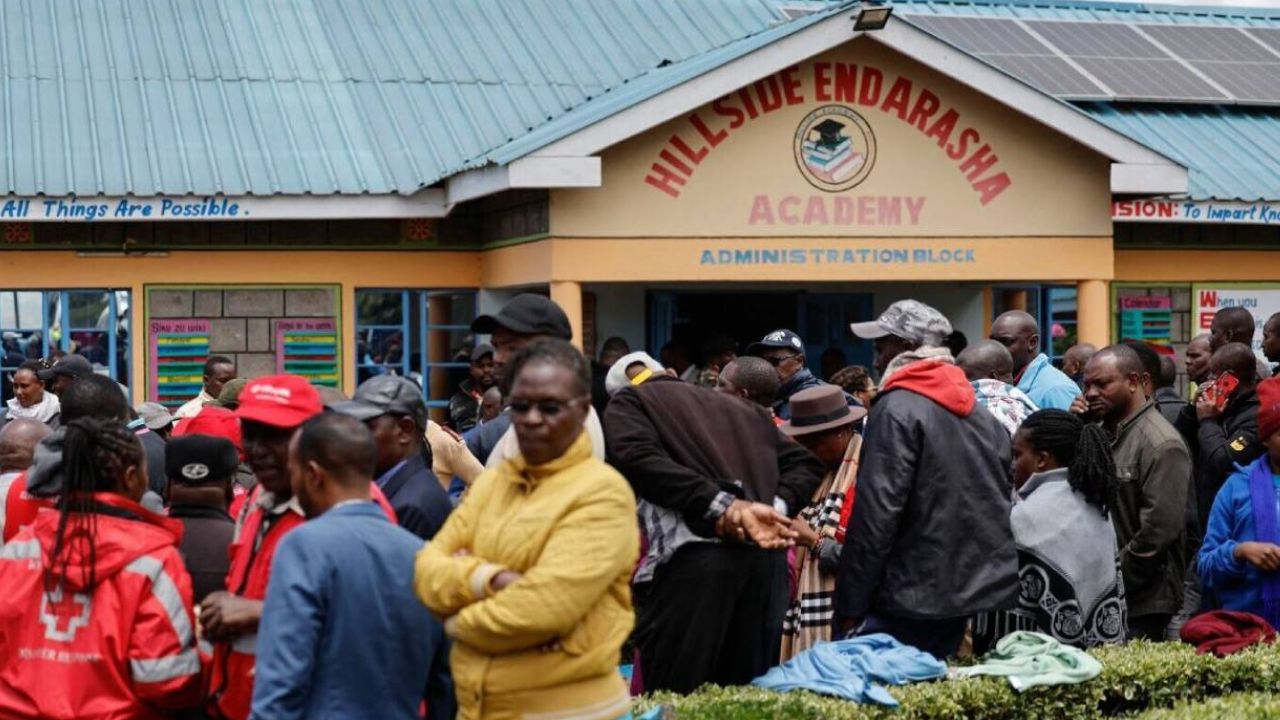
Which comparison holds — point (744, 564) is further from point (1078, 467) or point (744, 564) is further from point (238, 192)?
point (238, 192)

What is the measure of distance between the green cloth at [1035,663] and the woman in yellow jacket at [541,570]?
2439 millimetres

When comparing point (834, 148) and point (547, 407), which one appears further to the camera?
point (834, 148)

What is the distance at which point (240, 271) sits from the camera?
1402cm

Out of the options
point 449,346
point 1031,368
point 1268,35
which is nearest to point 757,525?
point 1031,368

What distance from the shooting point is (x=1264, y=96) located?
1758 centimetres

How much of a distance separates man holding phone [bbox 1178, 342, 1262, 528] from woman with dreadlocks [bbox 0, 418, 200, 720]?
554cm

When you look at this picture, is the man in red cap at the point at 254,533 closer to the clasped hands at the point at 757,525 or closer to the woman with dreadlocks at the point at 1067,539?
the clasped hands at the point at 757,525

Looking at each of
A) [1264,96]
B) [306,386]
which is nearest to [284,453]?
[306,386]

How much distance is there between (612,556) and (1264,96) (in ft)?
48.2

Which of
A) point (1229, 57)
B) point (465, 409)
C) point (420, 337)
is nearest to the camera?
point (465, 409)

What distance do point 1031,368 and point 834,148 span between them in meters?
4.49

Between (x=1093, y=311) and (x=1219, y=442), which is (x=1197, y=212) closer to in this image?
(x=1093, y=311)

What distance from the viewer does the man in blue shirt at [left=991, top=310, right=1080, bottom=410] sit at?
926 cm

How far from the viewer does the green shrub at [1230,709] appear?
672cm
